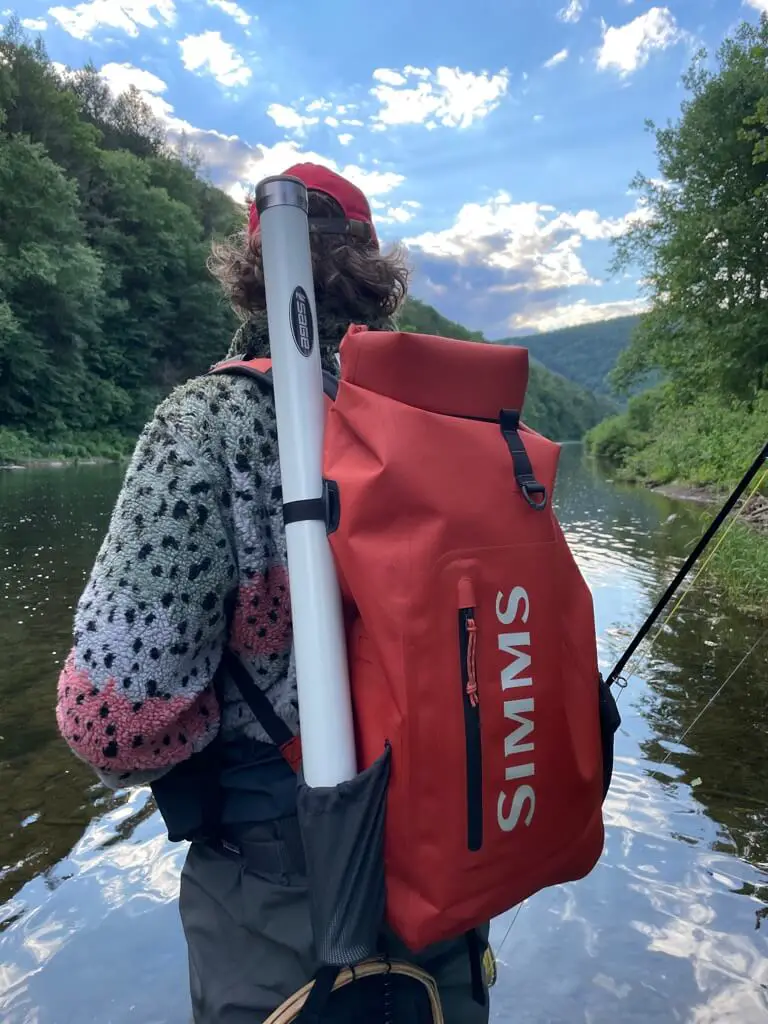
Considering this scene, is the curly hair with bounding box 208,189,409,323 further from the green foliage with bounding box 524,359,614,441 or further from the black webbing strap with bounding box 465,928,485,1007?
the green foliage with bounding box 524,359,614,441

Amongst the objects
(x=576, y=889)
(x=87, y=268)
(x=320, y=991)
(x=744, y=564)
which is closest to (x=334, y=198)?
(x=320, y=991)

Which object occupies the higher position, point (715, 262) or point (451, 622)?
point (715, 262)

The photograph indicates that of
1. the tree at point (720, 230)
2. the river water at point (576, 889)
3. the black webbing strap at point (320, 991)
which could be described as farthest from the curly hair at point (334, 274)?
the tree at point (720, 230)

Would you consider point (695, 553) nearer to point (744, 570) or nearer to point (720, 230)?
point (744, 570)

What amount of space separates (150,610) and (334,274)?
0.69 m

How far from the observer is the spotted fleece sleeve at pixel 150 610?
1.22m

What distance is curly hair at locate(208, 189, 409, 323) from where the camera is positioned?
4.76 feet

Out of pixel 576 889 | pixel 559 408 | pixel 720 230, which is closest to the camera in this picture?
pixel 576 889

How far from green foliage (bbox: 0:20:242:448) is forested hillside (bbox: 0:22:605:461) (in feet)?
0.23

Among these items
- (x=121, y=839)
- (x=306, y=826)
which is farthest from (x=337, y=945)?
(x=121, y=839)

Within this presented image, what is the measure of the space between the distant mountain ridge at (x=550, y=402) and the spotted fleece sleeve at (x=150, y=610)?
10513 centimetres

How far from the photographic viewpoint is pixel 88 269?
36156 mm

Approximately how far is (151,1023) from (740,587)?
8.22 m

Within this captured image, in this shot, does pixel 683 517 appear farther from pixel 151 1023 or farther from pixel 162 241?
pixel 162 241
